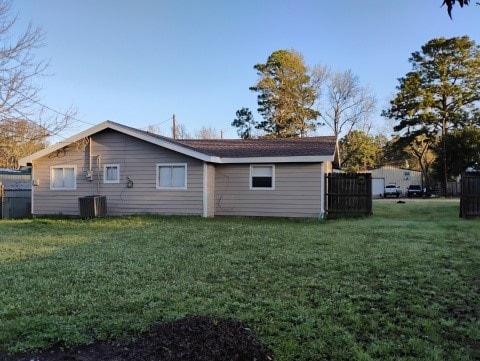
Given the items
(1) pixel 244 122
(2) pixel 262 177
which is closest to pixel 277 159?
(2) pixel 262 177

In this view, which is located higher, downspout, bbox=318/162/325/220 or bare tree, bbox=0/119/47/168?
bare tree, bbox=0/119/47/168

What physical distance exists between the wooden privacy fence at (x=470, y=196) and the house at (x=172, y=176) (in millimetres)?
4672

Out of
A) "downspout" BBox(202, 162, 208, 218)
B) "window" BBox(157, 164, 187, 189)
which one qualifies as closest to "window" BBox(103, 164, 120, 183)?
"window" BBox(157, 164, 187, 189)

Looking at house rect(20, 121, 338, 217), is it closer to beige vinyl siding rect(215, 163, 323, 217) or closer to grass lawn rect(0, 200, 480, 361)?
beige vinyl siding rect(215, 163, 323, 217)

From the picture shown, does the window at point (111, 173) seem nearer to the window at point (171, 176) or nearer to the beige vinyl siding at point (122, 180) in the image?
the beige vinyl siding at point (122, 180)

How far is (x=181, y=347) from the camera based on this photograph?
309 centimetres

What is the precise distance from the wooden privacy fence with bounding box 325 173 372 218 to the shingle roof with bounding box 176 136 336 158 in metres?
1.23

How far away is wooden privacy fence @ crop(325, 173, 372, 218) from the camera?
615 inches

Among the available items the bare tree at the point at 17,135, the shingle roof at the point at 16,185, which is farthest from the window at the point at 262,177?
the shingle roof at the point at 16,185

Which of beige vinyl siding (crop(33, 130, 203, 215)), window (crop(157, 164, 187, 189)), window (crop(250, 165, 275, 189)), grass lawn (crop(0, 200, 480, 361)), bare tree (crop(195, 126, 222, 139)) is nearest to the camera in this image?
grass lawn (crop(0, 200, 480, 361))

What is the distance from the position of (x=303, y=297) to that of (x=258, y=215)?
10785mm

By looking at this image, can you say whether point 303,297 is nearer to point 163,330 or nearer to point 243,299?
point 243,299

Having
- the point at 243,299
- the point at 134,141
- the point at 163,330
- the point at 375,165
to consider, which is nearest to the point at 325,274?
the point at 243,299

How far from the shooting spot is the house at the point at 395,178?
45716mm
